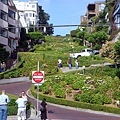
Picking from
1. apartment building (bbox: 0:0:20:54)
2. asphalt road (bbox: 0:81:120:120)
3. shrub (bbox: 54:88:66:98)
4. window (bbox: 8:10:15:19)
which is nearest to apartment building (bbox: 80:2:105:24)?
apartment building (bbox: 0:0:20:54)

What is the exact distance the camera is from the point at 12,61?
5678 cm

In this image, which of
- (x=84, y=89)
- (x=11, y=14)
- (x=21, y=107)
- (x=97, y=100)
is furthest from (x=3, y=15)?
(x=21, y=107)

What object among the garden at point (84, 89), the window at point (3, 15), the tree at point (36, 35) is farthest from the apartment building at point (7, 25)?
the tree at point (36, 35)

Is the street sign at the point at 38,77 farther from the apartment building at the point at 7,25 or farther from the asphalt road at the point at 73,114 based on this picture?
the apartment building at the point at 7,25

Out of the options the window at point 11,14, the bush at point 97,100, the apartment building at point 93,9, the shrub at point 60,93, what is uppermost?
the apartment building at point 93,9

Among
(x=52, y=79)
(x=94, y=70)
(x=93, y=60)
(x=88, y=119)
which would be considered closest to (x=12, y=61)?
(x=93, y=60)

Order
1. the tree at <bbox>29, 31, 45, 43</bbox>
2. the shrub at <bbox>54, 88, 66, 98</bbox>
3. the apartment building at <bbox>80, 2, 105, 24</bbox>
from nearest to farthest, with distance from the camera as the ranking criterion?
the shrub at <bbox>54, 88, 66, 98</bbox> < the tree at <bbox>29, 31, 45, 43</bbox> < the apartment building at <bbox>80, 2, 105, 24</bbox>

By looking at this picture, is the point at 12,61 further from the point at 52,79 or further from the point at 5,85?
the point at 52,79

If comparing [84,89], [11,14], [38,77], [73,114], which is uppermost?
[11,14]

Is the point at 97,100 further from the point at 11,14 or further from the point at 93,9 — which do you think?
the point at 93,9

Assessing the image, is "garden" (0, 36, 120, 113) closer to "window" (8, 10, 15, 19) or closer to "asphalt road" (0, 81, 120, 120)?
"asphalt road" (0, 81, 120, 120)

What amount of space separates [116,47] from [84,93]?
12463mm

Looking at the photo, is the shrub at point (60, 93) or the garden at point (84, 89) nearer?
the garden at point (84, 89)

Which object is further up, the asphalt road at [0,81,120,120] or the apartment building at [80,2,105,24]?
the apartment building at [80,2,105,24]
